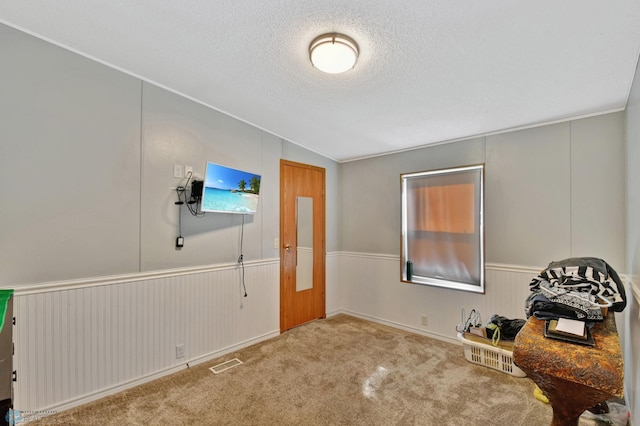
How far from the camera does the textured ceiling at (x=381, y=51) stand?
5.26 feet

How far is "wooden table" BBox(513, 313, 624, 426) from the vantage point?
119 centimetres

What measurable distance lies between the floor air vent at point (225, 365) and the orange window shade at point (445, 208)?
2.59 m

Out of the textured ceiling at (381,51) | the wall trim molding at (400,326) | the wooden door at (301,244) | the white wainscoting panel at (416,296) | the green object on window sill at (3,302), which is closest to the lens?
the green object on window sill at (3,302)

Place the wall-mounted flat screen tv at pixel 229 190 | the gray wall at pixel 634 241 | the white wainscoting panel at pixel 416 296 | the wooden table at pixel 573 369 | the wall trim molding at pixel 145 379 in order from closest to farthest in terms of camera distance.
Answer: the wooden table at pixel 573 369, the gray wall at pixel 634 241, the wall trim molding at pixel 145 379, the wall-mounted flat screen tv at pixel 229 190, the white wainscoting panel at pixel 416 296

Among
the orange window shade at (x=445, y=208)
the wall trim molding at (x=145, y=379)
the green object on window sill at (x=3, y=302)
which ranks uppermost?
the orange window shade at (x=445, y=208)

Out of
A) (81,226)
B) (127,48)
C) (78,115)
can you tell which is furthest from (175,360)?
(127,48)

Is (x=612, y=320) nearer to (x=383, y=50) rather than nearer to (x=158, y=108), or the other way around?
(x=383, y=50)

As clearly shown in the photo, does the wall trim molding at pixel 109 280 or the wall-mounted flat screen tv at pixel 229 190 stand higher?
the wall-mounted flat screen tv at pixel 229 190

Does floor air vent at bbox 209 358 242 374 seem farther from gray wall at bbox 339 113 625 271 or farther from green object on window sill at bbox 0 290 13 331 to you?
gray wall at bbox 339 113 625 271

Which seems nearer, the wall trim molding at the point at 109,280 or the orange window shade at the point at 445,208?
the wall trim molding at the point at 109,280

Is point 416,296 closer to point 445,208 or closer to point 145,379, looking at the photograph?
point 445,208

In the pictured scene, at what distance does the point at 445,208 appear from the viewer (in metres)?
3.46

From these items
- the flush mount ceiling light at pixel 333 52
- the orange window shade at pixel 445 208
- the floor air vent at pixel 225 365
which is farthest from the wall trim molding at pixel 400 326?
the flush mount ceiling light at pixel 333 52

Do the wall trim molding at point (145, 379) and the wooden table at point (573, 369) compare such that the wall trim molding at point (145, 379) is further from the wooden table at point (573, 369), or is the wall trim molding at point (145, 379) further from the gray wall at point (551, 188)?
the gray wall at point (551, 188)
